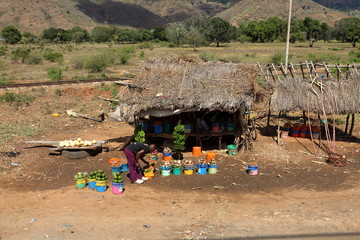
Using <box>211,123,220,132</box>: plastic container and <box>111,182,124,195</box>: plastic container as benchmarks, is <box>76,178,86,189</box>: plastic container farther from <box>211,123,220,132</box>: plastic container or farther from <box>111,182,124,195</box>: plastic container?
<box>211,123,220,132</box>: plastic container

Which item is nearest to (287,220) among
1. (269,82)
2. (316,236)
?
(316,236)

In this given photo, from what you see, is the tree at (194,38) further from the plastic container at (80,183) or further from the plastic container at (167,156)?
the plastic container at (80,183)

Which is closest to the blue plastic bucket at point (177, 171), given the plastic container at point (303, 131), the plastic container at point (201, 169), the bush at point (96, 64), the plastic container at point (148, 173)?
the plastic container at point (201, 169)

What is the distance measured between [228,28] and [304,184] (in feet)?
176

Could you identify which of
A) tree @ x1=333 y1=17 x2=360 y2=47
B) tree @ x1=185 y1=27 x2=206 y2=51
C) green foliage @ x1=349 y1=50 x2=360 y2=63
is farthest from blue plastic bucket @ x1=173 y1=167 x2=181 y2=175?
tree @ x1=333 y1=17 x2=360 y2=47

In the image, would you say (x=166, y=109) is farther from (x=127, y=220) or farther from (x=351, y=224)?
(x=351, y=224)

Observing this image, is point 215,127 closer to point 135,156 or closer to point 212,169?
point 212,169

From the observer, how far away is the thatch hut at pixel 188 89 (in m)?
9.65

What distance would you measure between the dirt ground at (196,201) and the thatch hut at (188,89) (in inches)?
65.2

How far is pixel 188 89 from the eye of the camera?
10047 mm

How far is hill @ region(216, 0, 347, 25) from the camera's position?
99.6 m

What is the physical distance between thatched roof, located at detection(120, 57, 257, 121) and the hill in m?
90.7

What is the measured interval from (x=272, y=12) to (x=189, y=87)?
102m

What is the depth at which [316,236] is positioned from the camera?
20.4 ft
